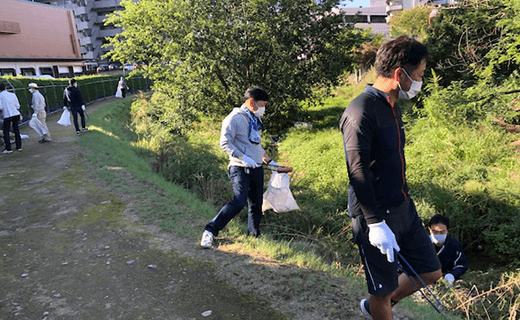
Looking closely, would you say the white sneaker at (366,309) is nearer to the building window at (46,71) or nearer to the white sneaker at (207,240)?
the white sneaker at (207,240)

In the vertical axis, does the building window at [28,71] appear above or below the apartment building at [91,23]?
below

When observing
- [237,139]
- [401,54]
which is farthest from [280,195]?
[401,54]

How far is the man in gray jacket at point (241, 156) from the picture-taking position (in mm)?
4016

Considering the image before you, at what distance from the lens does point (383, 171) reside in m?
2.21

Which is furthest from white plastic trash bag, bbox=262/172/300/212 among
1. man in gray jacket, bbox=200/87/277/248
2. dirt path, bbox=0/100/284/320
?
dirt path, bbox=0/100/284/320

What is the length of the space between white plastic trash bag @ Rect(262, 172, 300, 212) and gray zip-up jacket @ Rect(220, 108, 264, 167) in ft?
1.18

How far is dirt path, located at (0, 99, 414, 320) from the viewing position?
2979mm

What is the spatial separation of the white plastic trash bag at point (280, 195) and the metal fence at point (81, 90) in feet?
38.1

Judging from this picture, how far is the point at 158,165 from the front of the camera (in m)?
9.27

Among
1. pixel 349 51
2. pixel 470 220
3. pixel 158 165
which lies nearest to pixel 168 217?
pixel 158 165

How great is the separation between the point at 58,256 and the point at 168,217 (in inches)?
56.0

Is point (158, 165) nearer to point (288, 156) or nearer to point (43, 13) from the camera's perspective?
point (288, 156)

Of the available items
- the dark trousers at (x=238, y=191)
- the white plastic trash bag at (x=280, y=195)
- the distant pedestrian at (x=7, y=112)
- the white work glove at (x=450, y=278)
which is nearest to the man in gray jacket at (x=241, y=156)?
the dark trousers at (x=238, y=191)

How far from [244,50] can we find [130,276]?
32.7ft
